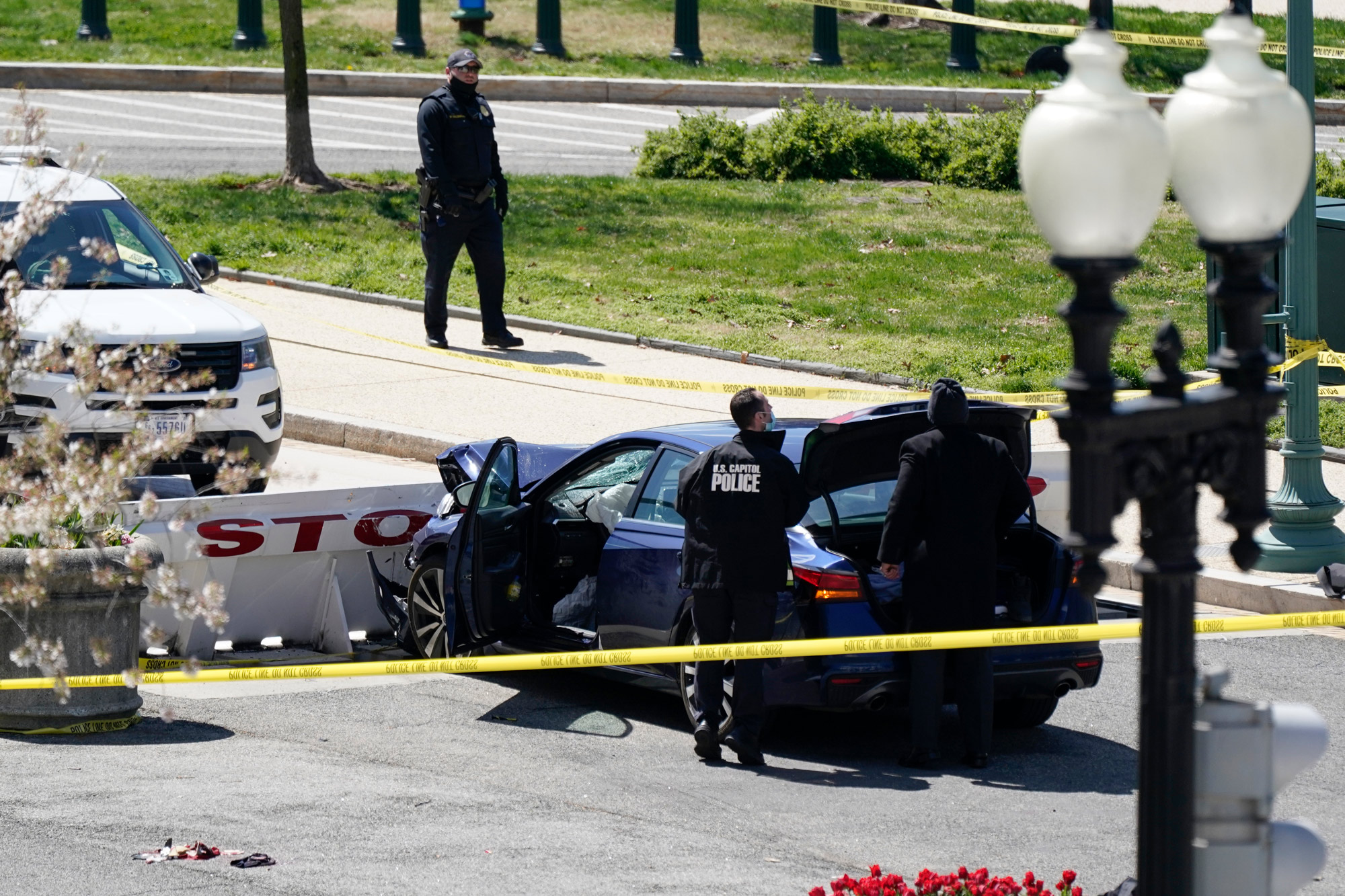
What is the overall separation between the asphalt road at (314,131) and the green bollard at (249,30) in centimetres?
264

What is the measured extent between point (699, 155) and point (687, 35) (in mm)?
10359

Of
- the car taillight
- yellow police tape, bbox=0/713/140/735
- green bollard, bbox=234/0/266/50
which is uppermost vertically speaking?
green bollard, bbox=234/0/266/50

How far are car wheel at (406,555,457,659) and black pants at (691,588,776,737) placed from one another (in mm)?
1955

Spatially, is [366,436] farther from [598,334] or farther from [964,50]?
[964,50]

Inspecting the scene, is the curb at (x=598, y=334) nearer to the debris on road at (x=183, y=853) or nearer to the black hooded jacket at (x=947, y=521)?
the black hooded jacket at (x=947, y=521)

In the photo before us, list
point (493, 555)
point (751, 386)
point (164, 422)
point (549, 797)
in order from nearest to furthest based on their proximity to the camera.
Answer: point (549, 797) < point (493, 555) < point (164, 422) < point (751, 386)

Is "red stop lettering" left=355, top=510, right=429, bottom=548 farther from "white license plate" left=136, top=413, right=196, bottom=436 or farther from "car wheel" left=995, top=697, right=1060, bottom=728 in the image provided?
"car wheel" left=995, top=697, right=1060, bottom=728

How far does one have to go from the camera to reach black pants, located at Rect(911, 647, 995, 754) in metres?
8.19

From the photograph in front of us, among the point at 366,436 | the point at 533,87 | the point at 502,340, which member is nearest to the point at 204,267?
the point at 366,436

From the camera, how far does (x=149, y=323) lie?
1182cm

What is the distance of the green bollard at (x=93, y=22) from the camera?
3244 cm

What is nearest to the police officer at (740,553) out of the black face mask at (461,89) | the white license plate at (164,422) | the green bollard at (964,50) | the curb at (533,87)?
the white license plate at (164,422)

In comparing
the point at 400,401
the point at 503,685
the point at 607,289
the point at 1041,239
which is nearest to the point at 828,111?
the point at 1041,239

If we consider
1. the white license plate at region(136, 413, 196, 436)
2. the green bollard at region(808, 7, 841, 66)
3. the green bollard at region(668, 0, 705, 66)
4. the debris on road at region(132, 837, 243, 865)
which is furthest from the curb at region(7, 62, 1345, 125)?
the debris on road at region(132, 837, 243, 865)
